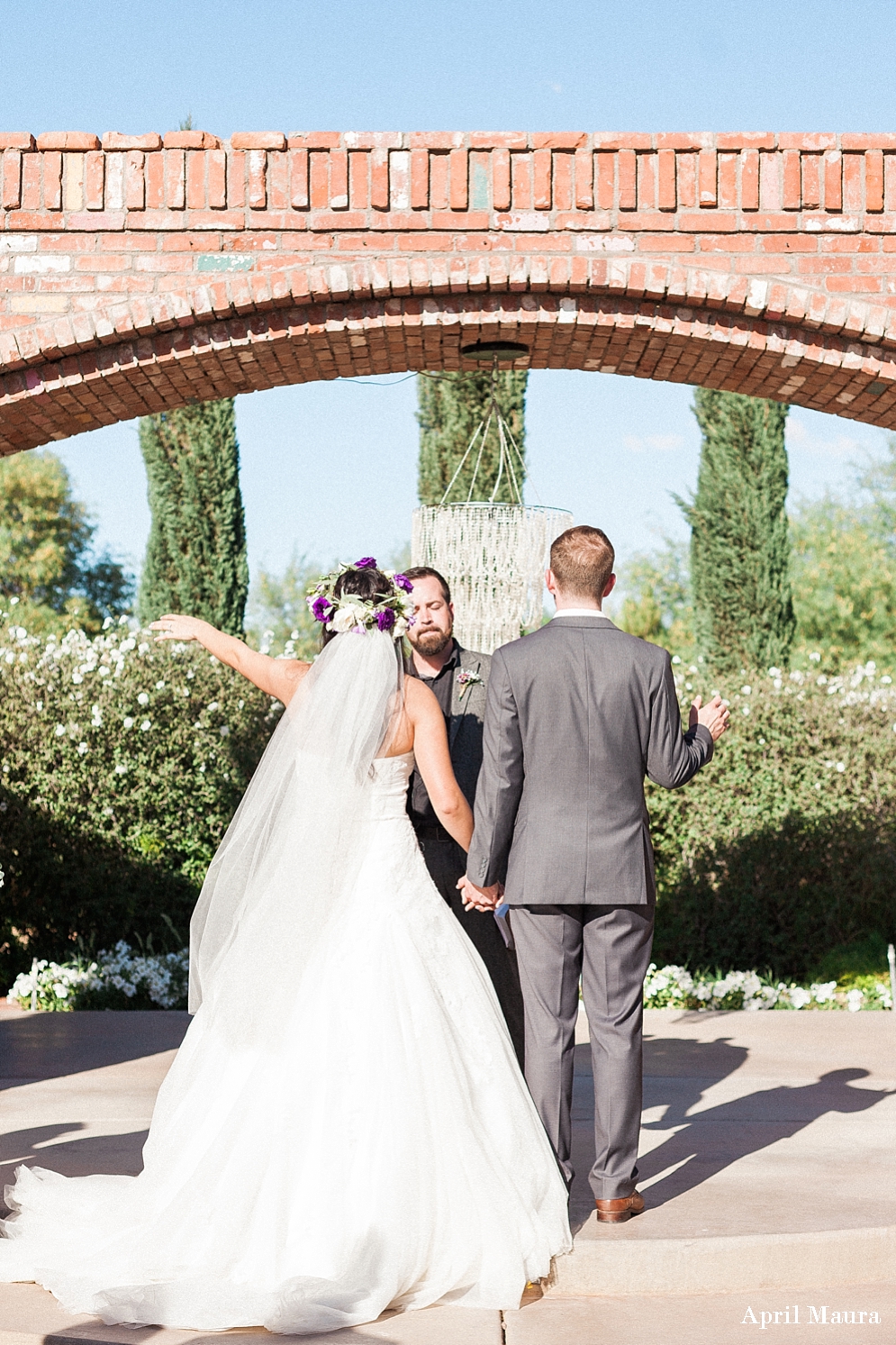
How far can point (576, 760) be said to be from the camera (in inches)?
158

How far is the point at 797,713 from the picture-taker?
1127 cm

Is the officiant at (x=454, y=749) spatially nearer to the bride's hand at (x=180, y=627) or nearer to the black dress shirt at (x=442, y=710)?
the black dress shirt at (x=442, y=710)

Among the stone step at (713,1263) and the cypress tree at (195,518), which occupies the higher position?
the cypress tree at (195,518)

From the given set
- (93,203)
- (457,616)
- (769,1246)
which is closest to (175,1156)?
(769,1246)

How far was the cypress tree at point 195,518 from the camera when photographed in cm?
1864

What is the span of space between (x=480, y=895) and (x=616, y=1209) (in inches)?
40.3

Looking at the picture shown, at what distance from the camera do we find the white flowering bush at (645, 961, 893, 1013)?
348 inches

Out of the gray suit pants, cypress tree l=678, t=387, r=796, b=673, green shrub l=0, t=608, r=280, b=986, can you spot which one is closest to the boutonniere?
the gray suit pants

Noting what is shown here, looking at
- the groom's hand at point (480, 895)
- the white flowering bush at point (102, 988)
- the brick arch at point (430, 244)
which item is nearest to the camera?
the groom's hand at point (480, 895)

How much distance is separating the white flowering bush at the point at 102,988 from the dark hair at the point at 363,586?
5348 mm

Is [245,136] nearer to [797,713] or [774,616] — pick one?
[797,713]

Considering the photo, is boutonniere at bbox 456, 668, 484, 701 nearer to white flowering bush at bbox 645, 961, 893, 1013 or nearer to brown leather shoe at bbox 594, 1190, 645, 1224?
brown leather shoe at bbox 594, 1190, 645, 1224

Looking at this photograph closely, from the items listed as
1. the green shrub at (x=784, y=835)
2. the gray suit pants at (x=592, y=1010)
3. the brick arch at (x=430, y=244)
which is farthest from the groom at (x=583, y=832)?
the green shrub at (x=784, y=835)

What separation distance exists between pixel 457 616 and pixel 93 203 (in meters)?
3.35
